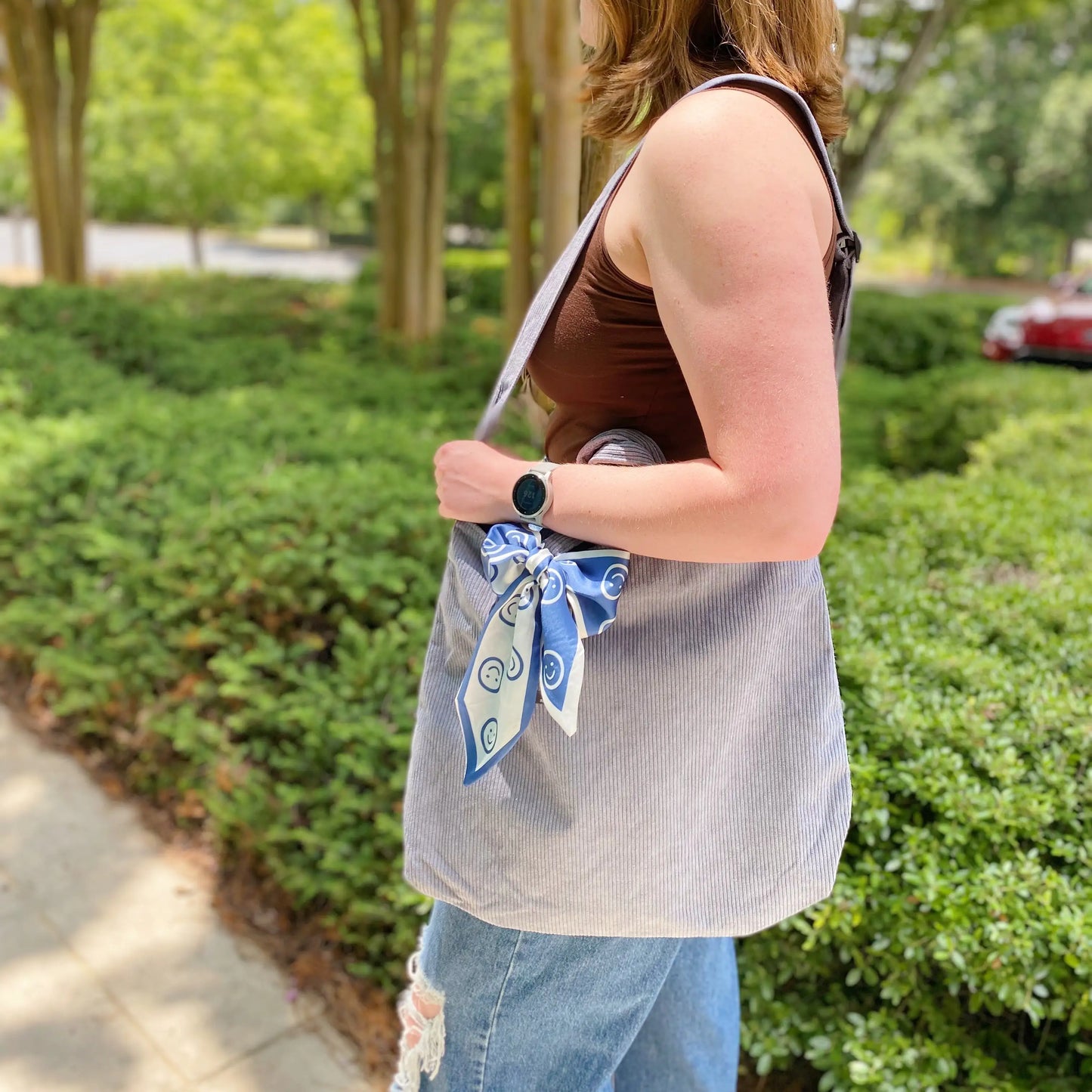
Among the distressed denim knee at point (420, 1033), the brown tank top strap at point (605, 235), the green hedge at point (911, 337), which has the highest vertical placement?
the brown tank top strap at point (605, 235)

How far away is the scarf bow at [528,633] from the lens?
997mm

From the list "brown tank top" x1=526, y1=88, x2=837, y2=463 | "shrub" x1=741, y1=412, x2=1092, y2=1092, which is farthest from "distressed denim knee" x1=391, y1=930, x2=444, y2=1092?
"shrub" x1=741, y1=412, x2=1092, y2=1092

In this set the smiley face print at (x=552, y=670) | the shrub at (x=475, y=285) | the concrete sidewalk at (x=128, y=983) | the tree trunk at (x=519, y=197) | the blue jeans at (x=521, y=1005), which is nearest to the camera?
the smiley face print at (x=552, y=670)

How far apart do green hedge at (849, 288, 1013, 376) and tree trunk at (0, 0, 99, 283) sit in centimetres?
770

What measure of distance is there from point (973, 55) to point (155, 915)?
32643 mm

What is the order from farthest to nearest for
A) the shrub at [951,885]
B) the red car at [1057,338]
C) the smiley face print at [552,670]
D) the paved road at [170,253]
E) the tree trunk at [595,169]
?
the paved road at [170,253] < the red car at [1057,338] < the tree trunk at [595,169] < the shrub at [951,885] < the smiley face print at [552,670]

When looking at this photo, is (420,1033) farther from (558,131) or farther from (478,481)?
(558,131)

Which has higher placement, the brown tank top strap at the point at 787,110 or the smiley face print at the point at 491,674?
the brown tank top strap at the point at 787,110

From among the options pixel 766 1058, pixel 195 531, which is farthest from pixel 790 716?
pixel 195 531

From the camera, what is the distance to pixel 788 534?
94cm

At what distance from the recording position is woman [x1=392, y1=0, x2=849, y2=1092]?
901 millimetres

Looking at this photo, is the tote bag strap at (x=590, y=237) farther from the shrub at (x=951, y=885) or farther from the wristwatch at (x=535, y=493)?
the shrub at (x=951, y=885)

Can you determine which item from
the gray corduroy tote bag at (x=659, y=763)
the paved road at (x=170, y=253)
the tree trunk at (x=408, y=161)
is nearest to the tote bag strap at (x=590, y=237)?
the gray corduroy tote bag at (x=659, y=763)

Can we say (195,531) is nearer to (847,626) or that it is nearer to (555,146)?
(847,626)
